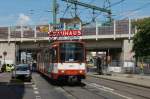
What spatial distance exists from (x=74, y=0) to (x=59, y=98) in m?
32.7

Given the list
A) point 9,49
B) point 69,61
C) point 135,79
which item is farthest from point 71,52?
A: point 9,49

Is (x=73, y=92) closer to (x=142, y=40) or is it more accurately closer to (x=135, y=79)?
(x=135, y=79)

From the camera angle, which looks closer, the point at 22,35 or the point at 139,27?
the point at 139,27

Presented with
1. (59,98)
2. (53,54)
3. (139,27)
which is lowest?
(59,98)

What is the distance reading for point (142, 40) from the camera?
70688mm

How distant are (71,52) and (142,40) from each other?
Answer: 38926 mm

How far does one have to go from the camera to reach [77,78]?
110 feet

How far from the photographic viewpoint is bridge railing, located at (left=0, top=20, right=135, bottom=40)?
270 feet

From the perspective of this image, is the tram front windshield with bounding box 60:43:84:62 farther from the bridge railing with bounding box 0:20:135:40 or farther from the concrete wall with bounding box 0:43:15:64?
the concrete wall with bounding box 0:43:15:64

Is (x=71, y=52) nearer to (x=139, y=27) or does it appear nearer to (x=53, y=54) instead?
(x=53, y=54)

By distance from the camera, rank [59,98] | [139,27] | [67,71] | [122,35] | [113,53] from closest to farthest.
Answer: [59,98]
[67,71]
[139,27]
[122,35]
[113,53]

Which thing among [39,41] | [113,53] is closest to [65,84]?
[39,41]

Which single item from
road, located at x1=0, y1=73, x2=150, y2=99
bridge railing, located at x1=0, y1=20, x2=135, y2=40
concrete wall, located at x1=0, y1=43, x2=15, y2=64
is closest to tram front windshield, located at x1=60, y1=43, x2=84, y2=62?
road, located at x1=0, y1=73, x2=150, y2=99

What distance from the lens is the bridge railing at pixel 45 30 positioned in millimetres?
82438
